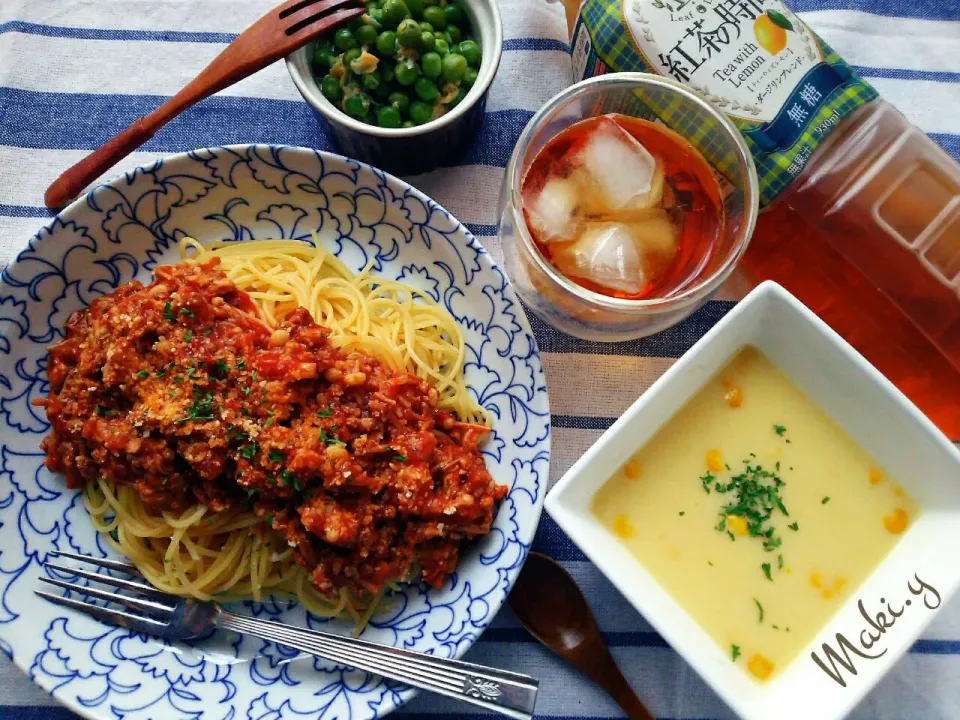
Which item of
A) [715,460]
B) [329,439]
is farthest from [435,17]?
[715,460]

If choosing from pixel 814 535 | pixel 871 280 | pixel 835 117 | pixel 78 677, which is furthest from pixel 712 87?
pixel 78 677

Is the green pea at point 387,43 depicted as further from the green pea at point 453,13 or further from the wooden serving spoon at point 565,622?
the wooden serving spoon at point 565,622

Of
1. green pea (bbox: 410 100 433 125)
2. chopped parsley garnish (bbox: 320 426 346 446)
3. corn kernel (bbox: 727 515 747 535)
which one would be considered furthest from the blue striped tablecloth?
chopped parsley garnish (bbox: 320 426 346 446)

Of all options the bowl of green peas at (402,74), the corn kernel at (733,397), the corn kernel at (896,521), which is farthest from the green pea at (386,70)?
the corn kernel at (896,521)

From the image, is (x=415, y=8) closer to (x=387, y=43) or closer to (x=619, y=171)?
(x=387, y=43)

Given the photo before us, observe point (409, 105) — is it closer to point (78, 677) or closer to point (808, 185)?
point (808, 185)

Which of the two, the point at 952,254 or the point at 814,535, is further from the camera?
the point at 952,254

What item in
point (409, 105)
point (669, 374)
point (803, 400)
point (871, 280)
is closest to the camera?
point (669, 374)
